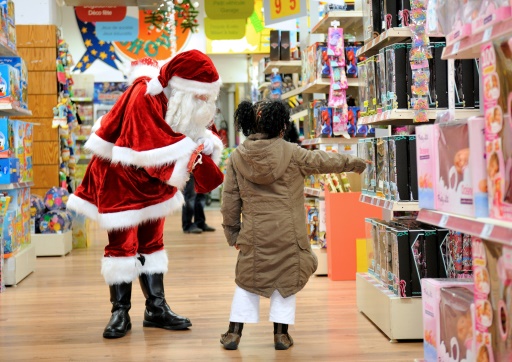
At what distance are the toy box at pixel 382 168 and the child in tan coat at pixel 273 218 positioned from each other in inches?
14.0

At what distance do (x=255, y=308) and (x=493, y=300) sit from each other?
1.68 meters

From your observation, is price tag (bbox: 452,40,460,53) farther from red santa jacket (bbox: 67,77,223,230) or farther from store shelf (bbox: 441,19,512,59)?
red santa jacket (bbox: 67,77,223,230)

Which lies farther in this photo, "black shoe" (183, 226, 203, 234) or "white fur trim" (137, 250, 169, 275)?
"black shoe" (183, 226, 203, 234)

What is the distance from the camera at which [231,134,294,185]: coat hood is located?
334cm

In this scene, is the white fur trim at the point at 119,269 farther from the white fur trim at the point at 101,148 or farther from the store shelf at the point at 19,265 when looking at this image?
the store shelf at the point at 19,265

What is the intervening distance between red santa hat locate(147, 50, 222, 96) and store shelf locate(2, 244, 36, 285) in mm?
2318

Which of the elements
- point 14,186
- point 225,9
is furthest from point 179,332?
point 225,9

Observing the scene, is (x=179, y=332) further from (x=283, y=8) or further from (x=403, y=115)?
(x=283, y=8)

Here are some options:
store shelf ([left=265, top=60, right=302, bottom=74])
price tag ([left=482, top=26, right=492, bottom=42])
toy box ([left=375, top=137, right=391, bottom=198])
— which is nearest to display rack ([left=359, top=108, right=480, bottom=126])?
toy box ([left=375, top=137, right=391, bottom=198])

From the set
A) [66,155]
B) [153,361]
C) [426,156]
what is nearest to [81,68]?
[66,155]

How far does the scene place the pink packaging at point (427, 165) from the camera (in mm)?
2264

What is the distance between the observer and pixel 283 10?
7.00 meters

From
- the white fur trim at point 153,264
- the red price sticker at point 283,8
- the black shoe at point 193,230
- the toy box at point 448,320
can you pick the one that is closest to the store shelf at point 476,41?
the toy box at point 448,320

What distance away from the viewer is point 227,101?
15008 millimetres
